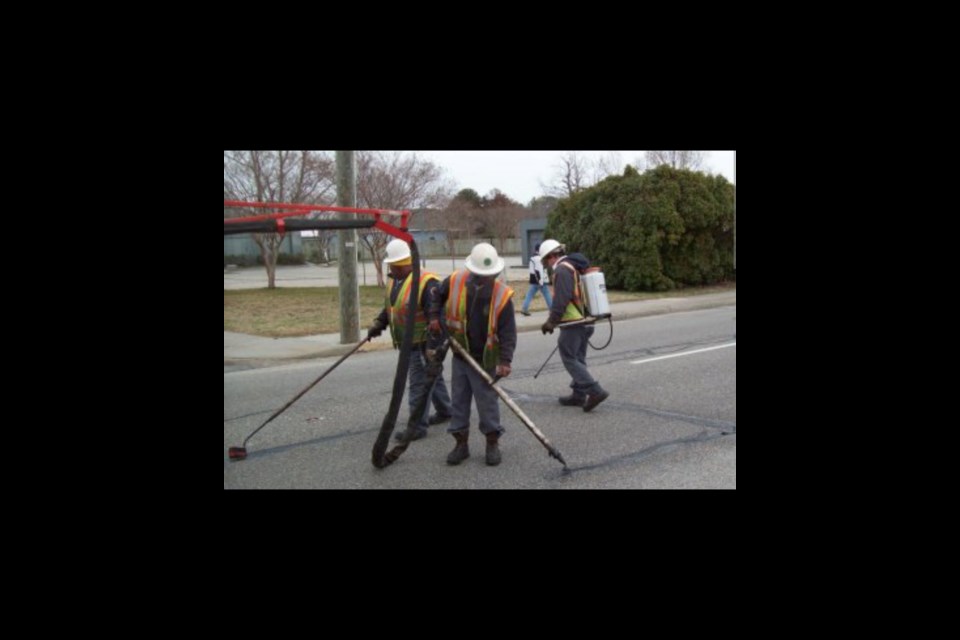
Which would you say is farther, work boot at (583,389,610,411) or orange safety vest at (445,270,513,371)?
work boot at (583,389,610,411)

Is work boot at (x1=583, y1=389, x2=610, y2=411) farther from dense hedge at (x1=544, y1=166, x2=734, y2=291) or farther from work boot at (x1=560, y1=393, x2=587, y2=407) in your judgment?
dense hedge at (x1=544, y1=166, x2=734, y2=291)

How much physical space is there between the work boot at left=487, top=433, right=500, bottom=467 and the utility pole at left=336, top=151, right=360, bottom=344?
6.25 meters

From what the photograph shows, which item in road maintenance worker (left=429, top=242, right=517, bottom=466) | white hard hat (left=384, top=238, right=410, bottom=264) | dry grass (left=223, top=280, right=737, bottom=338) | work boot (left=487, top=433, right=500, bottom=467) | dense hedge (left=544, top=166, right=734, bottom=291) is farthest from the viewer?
dense hedge (left=544, top=166, right=734, bottom=291)

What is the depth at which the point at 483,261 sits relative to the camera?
516 centimetres

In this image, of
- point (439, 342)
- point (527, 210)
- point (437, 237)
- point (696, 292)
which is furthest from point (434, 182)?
point (527, 210)

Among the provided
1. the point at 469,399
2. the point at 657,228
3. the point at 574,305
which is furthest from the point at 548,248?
the point at 657,228

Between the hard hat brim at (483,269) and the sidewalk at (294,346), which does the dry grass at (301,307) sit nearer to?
the sidewalk at (294,346)

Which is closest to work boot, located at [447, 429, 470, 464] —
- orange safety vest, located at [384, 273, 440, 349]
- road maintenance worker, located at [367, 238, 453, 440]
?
road maintenance worker, located at [367, 238, 453, 440]

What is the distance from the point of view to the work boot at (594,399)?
6.93m

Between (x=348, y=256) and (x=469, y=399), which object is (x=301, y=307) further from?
(x=469, y=399)

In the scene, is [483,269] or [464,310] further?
[464,310]

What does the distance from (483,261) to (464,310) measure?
42 centimetres

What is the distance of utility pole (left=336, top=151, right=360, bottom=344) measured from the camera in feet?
35.3

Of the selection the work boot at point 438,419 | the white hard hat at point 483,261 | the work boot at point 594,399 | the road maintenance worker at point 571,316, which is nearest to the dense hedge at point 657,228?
the road maintenance worker at point 571,316
